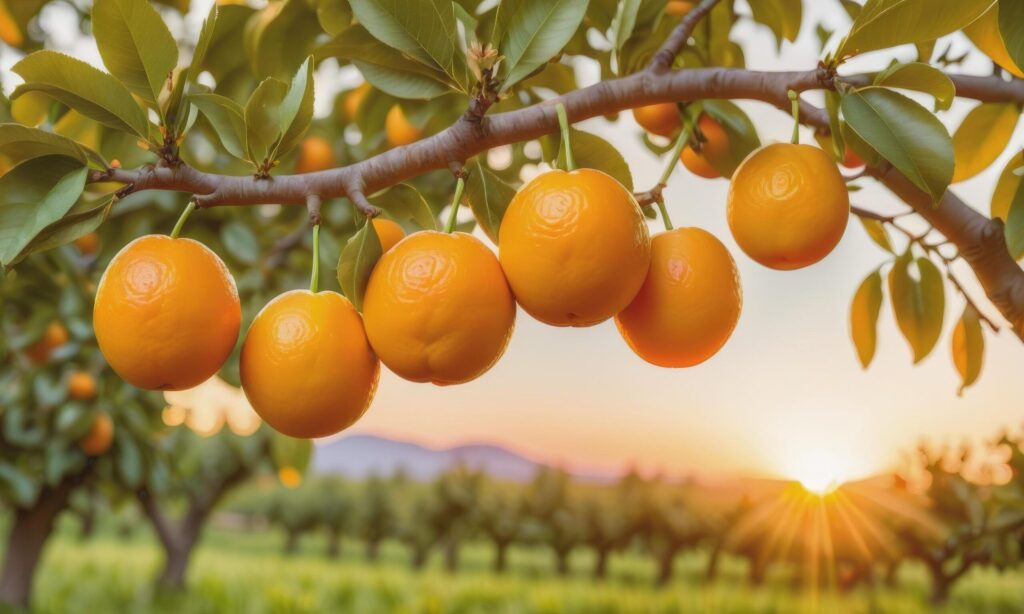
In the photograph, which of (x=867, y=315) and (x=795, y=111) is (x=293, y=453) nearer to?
(x=867, y=315)

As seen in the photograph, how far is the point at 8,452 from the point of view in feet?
10.3

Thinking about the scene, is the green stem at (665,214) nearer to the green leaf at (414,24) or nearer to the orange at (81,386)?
the green leaf at (414,24)

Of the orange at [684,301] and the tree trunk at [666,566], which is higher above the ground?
the orange at [684,301]

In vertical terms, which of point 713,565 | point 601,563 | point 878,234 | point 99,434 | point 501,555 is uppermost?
point 878,234

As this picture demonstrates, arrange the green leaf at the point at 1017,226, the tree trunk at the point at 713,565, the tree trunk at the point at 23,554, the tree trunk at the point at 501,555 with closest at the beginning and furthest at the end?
the green leaf at the point at 1017,226 < the tree trunk at the point at 23,554 < the tree trunk at the point at 713,565 < the tree trunk at the point at 501,555

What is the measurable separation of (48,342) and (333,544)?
12291mm

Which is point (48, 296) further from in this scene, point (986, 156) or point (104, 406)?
point (986, 156)

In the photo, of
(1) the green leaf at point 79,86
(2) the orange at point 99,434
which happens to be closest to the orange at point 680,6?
(1) the green leaf at point 79,86

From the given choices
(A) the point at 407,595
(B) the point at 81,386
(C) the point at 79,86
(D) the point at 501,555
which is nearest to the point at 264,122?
(C) the point at 79,86

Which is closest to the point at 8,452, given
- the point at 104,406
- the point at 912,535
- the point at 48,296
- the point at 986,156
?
the point at 104,406

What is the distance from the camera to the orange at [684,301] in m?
0.73

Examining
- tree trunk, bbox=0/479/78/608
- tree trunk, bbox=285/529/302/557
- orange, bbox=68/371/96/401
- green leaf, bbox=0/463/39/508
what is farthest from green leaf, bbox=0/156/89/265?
tree trunk, bbox=285/529/302/557

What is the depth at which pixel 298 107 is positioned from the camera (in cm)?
70

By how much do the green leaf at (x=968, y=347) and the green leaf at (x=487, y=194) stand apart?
27.6 inches
